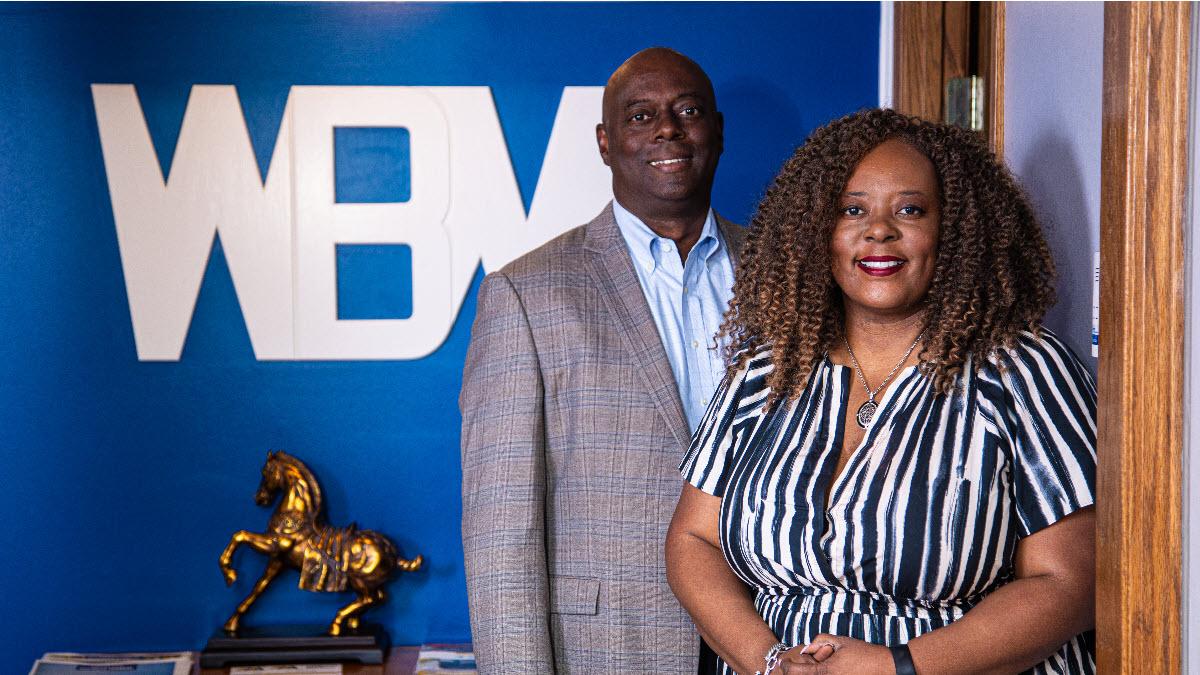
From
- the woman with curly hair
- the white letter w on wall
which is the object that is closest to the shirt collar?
the woman with curly hair

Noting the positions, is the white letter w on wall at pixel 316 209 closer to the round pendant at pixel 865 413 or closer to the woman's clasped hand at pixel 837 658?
the round pendant at pixel 865 413

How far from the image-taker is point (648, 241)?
2.21m

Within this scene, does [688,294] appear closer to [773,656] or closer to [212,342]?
[773,656]

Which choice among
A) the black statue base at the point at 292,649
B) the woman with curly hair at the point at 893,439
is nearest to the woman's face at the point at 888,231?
the woman with curly hair at the point at 893,439

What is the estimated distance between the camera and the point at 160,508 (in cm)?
290

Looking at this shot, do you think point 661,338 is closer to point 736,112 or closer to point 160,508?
point 736,112

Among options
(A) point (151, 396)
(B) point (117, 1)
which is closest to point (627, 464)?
(A) point (151, 396)

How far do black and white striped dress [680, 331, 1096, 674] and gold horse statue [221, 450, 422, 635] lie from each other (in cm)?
130

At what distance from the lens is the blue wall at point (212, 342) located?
2855 millimetres

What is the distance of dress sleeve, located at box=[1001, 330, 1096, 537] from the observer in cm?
152

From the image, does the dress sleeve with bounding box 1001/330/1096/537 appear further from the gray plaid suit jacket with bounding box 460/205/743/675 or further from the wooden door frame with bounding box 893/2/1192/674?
the gray plaid suit jacket with bounding box 460/205/743/675

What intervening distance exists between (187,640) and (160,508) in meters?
0.34

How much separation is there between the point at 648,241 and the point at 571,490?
494 mm

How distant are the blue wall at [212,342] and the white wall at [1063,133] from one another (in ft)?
2.83
